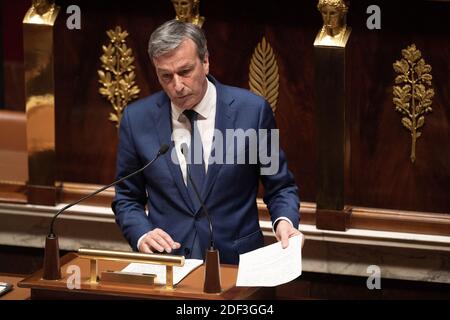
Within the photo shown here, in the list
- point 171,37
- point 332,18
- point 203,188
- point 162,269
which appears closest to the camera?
point 162,269

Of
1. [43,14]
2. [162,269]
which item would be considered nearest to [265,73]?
[43,14]

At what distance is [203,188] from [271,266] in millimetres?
448

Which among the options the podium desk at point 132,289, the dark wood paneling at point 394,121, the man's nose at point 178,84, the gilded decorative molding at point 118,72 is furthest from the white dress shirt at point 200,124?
the gilded decorative molding at point 118,72

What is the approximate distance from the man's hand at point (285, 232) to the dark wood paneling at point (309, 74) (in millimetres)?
1088

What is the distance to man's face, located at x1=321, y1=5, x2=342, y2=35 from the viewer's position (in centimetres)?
388

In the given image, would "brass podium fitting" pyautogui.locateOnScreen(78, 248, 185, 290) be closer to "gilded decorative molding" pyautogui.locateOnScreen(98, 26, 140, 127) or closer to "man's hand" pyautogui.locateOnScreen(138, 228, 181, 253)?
"man's hand" pyautogui.locateOnScreen(138, 228, 181, 253)

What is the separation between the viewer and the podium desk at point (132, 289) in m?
2.70

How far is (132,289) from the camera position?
272cm

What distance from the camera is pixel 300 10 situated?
404cm

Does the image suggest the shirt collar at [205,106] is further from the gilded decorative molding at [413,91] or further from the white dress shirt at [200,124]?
the gilded decorative molding at [413,91]

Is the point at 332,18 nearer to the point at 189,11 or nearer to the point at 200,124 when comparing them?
A: the point at 189,11
